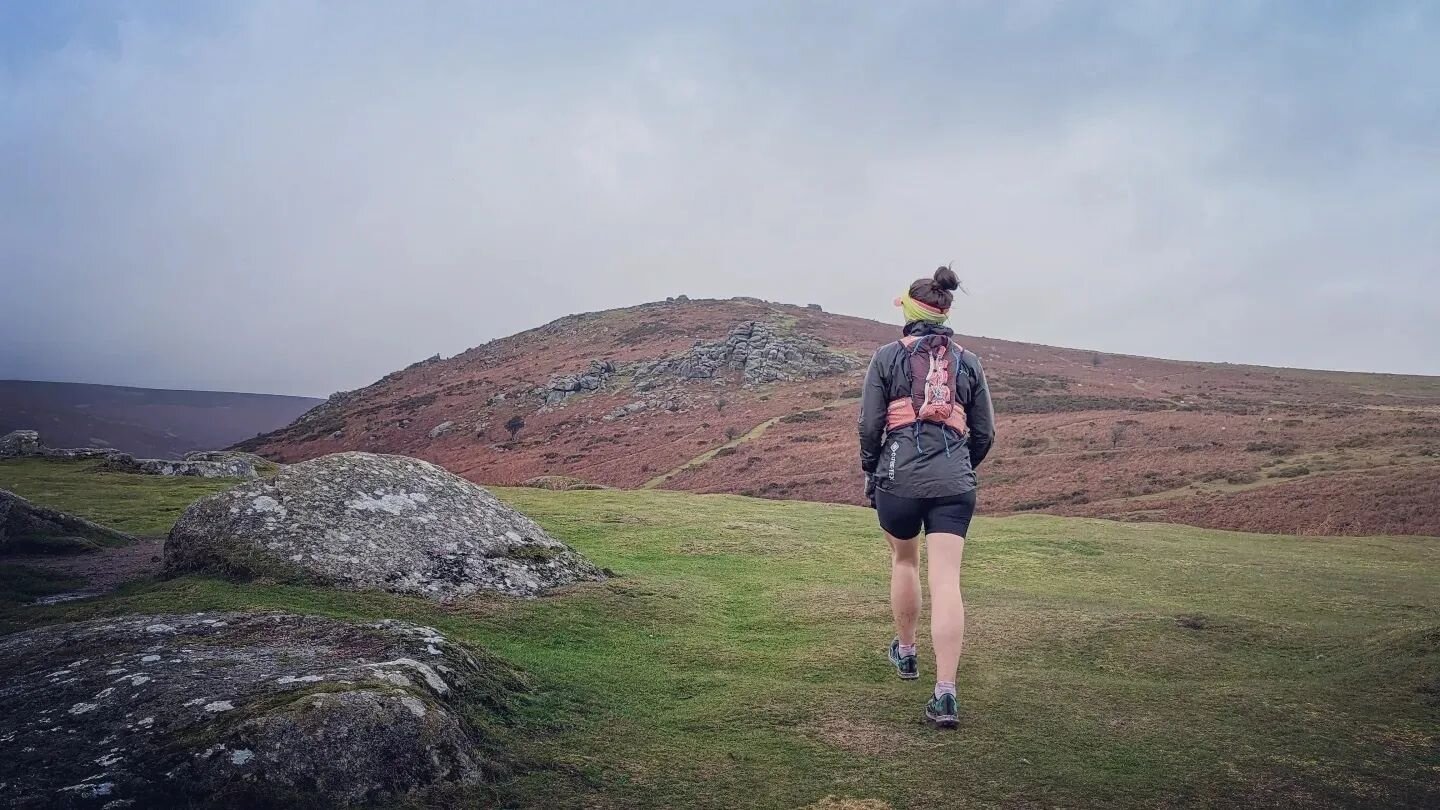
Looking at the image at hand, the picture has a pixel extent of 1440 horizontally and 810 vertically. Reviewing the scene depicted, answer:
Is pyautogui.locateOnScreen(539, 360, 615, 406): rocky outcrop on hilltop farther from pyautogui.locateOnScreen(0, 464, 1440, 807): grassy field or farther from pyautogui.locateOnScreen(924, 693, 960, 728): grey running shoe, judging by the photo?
pyautogui.locateOnScreen(924, 693, 960, 728): grey running shoe

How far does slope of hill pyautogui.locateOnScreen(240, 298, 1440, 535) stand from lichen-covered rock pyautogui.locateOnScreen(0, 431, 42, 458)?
69.8ft

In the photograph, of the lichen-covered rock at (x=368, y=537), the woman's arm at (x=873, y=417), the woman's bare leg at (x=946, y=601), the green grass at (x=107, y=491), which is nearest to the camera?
the woman's bare leg at (x=946, y=601)

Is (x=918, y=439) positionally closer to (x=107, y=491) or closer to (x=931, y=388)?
(x=931, y=388)

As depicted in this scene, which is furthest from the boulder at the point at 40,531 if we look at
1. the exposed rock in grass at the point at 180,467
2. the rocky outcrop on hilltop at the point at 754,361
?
the rocky outcrop on hilltop at the point at 754,361

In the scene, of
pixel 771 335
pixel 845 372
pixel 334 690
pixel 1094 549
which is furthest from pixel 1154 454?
pixel 771 335

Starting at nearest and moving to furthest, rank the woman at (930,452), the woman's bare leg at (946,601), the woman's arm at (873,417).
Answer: the woman's bare leg at (946,601) < the woman at (930,452) < the woman's arm at (873,417)

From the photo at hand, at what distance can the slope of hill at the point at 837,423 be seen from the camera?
1193 inches

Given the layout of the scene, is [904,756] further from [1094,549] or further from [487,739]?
[1094,549]

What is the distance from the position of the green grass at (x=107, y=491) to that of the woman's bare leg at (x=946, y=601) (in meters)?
→ 14.2

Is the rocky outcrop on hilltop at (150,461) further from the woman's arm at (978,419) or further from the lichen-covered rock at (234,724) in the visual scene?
the woman's arm at (978,419)

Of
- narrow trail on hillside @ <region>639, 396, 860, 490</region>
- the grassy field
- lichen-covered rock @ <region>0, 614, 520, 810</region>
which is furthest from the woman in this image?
narrow trail on hillside @ <region>639, 396, 860, 490</region>

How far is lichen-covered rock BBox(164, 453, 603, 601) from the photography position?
881cm

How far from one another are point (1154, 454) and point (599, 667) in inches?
1476

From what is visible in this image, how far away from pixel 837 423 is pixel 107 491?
3952cm
